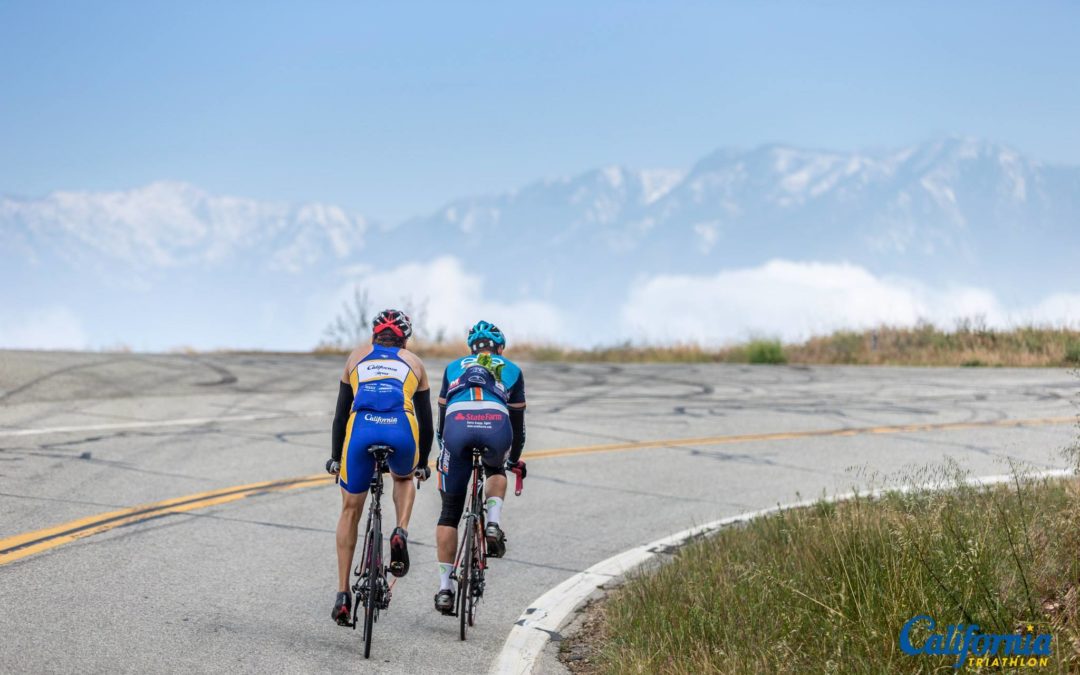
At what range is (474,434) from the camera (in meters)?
6.45

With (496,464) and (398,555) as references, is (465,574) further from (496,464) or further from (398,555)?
(496,464)

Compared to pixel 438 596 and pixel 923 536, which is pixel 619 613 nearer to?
pixel 438 596

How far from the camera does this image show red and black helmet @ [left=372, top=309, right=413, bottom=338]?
6.34m

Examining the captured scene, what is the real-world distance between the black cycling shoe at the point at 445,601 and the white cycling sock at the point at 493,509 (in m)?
0.48

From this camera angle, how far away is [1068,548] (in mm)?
6312

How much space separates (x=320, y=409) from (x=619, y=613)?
35.7 feet

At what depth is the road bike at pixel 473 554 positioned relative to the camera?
636cm

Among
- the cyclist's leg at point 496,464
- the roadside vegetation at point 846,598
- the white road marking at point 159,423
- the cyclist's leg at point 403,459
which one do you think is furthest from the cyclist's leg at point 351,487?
the white road marking at point 159,423

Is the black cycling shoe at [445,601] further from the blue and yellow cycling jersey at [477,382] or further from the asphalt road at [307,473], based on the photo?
the blue and yellow cycling jersey at [477,382]

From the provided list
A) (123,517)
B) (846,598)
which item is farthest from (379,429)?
(123,517)

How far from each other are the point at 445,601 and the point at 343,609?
66 centimetres

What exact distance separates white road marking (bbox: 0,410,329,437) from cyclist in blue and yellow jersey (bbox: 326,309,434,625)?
333 inches

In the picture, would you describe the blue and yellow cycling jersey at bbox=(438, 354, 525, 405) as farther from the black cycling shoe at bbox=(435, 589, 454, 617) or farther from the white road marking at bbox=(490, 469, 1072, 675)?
the white road marking at bbox=(490, 469, 1072, 675)

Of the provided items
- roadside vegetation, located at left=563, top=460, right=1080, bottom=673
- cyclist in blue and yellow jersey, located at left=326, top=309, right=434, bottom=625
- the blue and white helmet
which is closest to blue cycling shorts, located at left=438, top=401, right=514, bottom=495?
cyclist in blue and yellow jersey, located at left=326, top=309, right=434, bottom=625
